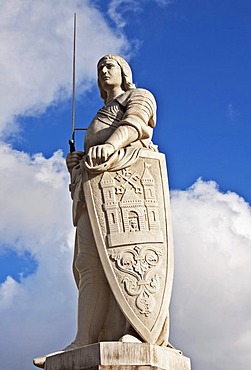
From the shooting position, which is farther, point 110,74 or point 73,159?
point 110,74

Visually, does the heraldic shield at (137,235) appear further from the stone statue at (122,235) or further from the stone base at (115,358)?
the stone base at (115,358)

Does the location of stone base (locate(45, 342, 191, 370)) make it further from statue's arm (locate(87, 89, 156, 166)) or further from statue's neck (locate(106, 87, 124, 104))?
statue's neck (locate(106, 87, 124, 104))

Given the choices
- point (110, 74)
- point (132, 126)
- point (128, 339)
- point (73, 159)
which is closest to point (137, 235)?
point (128, 339)

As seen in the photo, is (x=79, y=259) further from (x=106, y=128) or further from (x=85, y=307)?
(x=106, y=128)

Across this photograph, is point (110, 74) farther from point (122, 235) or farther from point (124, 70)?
point (122, 235)

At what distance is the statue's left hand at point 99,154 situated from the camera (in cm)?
1016

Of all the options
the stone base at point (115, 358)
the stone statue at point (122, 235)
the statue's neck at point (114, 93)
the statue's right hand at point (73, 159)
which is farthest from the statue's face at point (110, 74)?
the stone base at point (115, 358)

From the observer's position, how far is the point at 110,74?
37.5ft

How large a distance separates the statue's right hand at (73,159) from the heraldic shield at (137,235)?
2.18 ft

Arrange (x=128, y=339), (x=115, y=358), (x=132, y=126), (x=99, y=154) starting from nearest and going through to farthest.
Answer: (x=115, y=358) → (x=128, y=339) → (x=99, y=154) → (x=132, y=126)

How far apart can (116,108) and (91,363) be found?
388 centimetres

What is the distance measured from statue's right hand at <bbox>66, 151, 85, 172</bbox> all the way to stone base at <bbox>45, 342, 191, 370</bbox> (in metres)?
2.93

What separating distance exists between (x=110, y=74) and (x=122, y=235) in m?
2.83

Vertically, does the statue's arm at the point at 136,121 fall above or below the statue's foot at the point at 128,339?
above
